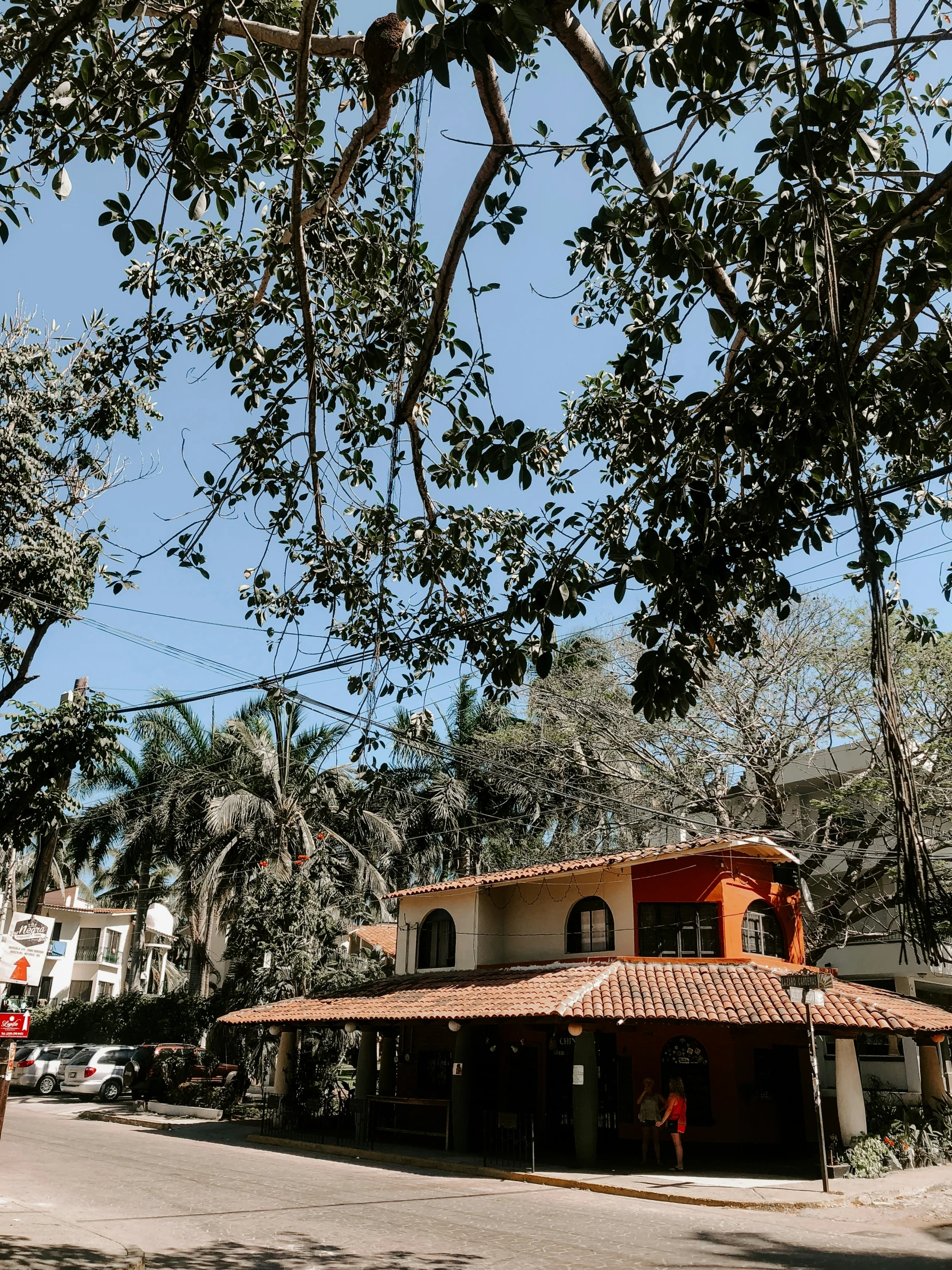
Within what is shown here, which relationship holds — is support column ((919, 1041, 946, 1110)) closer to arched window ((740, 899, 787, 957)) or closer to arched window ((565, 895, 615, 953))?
arched window ((740, 899, 787, 957))

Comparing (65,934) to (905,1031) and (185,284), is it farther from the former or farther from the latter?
(185,284)

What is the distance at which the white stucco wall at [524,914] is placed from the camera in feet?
69.8

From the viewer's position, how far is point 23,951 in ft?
36.8

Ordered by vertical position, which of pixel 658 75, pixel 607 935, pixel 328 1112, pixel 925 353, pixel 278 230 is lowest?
pixel 328 1112

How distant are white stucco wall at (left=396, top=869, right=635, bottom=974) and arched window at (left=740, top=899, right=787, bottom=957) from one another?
2517mm

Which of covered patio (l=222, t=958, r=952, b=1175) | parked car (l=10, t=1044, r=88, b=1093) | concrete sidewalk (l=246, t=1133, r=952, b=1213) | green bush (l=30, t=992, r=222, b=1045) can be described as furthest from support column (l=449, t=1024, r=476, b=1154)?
parked car (l=10, t=1044, r=88, b=1093)

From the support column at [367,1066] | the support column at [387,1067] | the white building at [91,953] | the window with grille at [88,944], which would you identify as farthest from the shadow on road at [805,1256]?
the window with grille at [88,944]

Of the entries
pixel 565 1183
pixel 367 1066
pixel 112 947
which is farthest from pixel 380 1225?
pixel 112 947

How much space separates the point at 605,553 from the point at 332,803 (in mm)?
24317

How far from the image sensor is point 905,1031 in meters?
16.8

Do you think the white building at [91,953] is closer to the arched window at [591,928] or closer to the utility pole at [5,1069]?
the arched window at [591,928]

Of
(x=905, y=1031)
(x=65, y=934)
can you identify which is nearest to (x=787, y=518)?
(x=905, y=1031)

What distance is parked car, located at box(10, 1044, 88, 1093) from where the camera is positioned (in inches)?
1318

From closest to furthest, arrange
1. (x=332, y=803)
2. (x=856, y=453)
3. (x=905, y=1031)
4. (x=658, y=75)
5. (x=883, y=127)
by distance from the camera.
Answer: (x=856, y=453), (x=658, y=75), (x=883, y=127), (x=905, y=1031), (x=332, y=803)
